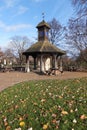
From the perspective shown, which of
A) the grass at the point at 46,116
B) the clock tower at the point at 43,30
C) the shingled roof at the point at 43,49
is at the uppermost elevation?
the clock tower at the point at 43,30

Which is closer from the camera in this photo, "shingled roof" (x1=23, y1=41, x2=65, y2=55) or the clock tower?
"shingled roof" (x1=23, y1=41, x2=65, y2=55)

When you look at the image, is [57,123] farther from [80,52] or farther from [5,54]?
[5,54]

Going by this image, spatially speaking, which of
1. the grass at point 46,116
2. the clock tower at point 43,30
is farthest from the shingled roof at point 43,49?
the grass at point 46,116

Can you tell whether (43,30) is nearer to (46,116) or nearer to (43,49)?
(43,49)

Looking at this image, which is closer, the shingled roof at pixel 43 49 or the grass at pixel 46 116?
the grass at pixel 46 116

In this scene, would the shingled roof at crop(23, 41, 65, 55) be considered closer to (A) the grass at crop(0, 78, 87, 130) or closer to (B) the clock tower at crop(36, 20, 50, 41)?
(B) the clock tower at crop(36, 20, 50, 41)

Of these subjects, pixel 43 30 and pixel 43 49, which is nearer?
pixel 43 49

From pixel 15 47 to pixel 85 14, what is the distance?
203ft

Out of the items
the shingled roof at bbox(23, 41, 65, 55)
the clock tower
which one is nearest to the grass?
the shingled roof at bbox(23, 41, 65, 55)

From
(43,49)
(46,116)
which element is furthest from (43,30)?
(46,116)

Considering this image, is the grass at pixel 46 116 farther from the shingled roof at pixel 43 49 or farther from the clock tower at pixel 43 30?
the clock tower at pixel 43 30

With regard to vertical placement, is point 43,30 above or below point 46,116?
above

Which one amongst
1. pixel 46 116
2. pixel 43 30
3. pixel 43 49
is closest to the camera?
pixel 46 116

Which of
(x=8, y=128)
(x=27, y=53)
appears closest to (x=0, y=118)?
(x=8, y=128)
